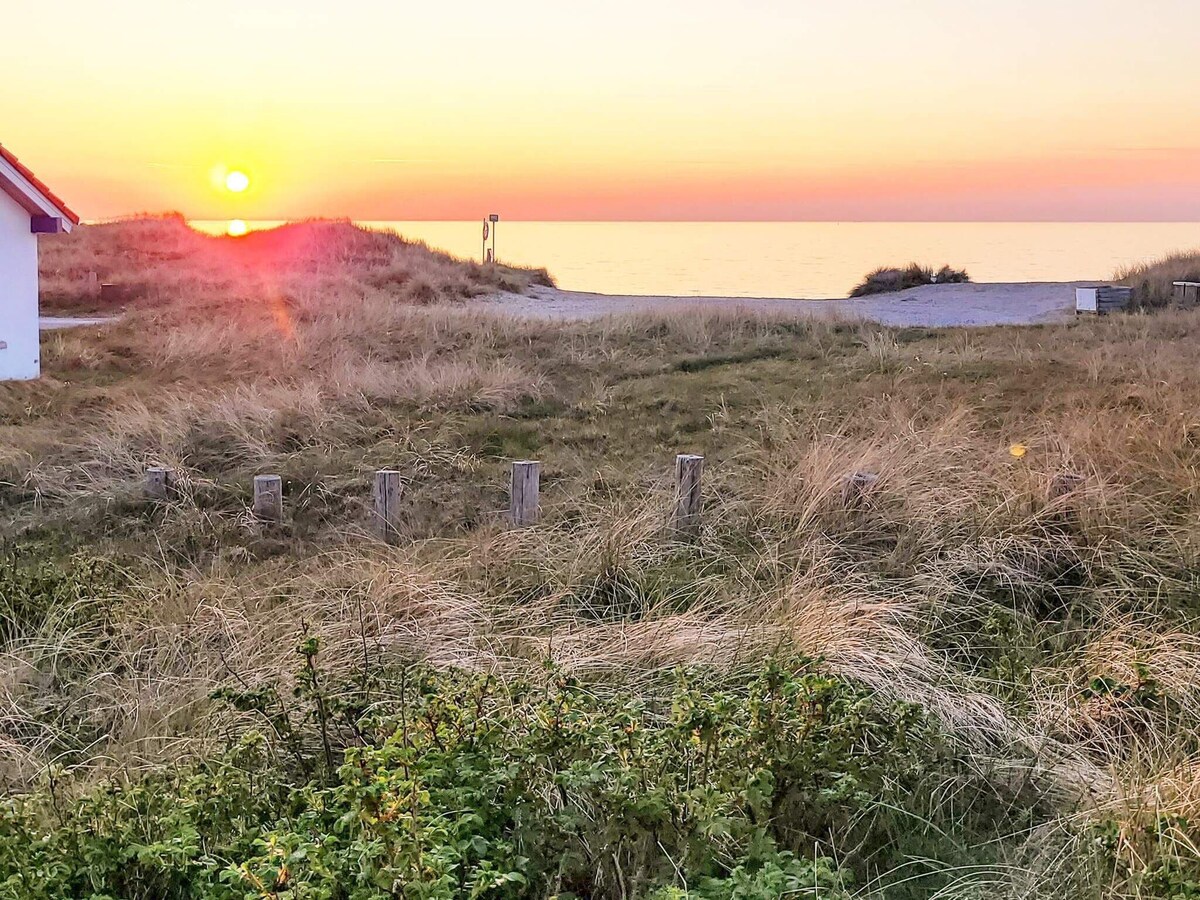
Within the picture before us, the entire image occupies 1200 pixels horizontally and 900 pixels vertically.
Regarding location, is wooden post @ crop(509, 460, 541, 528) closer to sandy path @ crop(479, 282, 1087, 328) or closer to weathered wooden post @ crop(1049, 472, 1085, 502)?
weathered wooden post @ crop(1049, 472, 1085, 502)

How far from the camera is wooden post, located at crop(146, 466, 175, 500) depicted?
305 inches

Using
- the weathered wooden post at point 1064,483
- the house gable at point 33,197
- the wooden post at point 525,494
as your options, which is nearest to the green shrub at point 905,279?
the house gable at point 33,197

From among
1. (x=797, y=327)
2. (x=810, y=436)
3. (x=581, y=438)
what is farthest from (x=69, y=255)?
(x=810, y=436)

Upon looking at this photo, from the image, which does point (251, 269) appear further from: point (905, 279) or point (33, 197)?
point (905, 279)

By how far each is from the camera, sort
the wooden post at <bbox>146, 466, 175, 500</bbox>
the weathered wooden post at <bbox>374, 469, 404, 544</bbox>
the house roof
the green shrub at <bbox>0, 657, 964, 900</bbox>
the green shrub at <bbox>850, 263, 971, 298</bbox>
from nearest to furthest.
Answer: the green shrub at <bbox>0, 657, 964, 900</bbox> < the weathered wooden post at <bbox>374, 469, 404, 544</bbox> < the wooden post at <bbox>146, 466, 175, 500</bbox> < the house roof < the green shrub at <bbox>850, 263, 971, 298</bbox>

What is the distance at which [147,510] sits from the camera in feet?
25.1

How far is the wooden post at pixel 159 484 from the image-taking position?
775 centimetres

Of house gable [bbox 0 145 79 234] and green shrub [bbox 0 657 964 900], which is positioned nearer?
green shrub [bbox 0 657 964 900]

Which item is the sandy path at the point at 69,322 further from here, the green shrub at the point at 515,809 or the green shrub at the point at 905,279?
the green shrub at the point at 905,279

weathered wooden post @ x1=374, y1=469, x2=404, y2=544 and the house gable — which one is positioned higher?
the house gable

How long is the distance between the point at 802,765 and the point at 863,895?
1.36ft

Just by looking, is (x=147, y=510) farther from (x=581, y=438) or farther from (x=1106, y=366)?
(x=1106, y=366)

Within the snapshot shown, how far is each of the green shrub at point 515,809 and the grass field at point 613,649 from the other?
0.05ft

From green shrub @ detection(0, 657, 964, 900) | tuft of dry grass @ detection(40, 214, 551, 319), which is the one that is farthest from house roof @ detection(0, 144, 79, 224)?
green shrub @ detection(0, 657, 964, 900)
